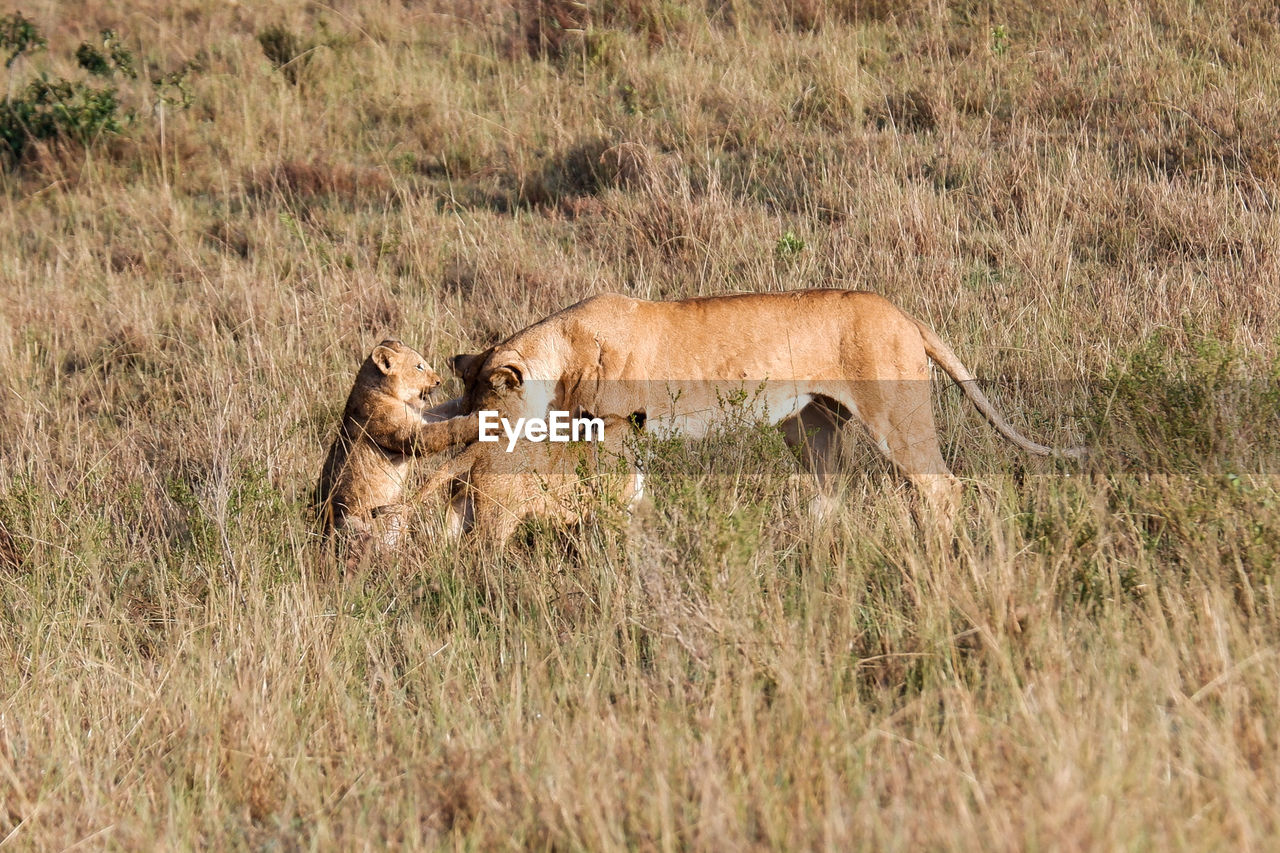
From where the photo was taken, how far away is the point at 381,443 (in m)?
5.60

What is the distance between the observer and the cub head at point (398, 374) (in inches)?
226

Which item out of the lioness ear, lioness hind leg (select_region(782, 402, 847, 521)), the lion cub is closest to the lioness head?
A: the lioness ear

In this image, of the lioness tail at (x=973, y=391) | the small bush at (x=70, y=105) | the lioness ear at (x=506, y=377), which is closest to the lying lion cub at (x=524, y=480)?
→ the lioness ear at (x=506, y=377)

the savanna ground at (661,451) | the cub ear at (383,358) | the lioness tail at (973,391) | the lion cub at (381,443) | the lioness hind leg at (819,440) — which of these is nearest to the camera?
the savanna ground at (661,451)

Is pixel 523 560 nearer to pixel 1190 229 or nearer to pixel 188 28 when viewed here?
pixel 1190 229

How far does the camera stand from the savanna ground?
3307mm

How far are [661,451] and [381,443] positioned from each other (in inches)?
53.9

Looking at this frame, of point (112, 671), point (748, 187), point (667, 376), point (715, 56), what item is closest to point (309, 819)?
point (112, 671)

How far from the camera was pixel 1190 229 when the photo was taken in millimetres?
7531

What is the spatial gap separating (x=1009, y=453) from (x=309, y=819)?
3.45 meters

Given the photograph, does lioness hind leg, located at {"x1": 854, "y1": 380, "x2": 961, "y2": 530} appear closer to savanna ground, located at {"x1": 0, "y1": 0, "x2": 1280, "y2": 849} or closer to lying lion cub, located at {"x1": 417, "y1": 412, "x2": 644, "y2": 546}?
savanna ground, located at {"x1": 0, "y1": 0, "x2": 1280, "y2": 849}

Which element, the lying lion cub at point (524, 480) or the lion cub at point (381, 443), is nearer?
the lying lion cub at point (524, 480)

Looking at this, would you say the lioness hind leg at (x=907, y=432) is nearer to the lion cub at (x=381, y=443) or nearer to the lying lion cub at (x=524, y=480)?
the lying lion cub at (x=524, y=480)

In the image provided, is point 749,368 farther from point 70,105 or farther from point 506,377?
point 70,105
